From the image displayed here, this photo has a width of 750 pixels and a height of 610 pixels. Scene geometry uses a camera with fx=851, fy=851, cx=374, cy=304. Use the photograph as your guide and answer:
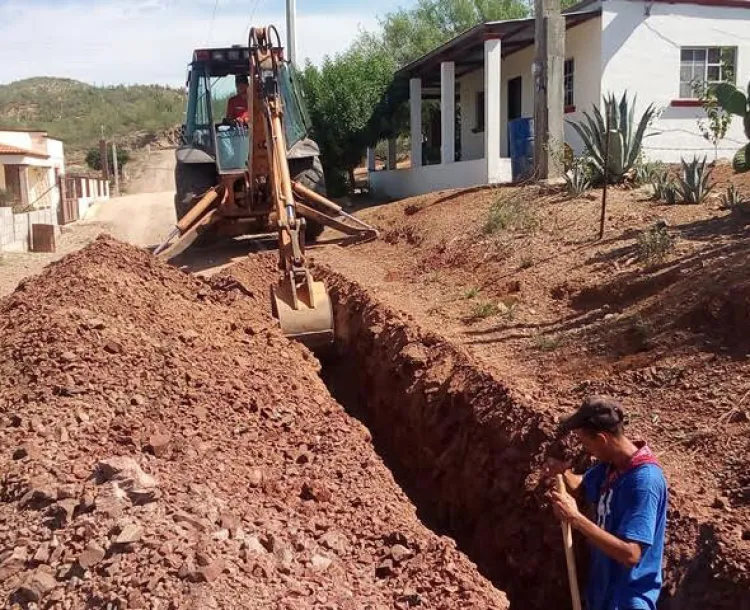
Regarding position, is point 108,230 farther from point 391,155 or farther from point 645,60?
point 645,60

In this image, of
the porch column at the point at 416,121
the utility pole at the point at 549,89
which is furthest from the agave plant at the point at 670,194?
the porch column at the point at 416,121

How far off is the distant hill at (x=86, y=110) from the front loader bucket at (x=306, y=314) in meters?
53.9

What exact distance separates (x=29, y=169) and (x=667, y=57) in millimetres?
24286

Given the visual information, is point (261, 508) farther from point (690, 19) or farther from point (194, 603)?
point (690, 19)

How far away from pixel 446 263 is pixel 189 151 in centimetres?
453

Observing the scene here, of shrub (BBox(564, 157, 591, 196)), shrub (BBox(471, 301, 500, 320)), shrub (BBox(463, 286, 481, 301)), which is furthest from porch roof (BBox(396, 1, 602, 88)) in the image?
shrub (BBox(471, 301, 500, 320))

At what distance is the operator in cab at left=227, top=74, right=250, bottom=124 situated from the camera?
13289 millimetres

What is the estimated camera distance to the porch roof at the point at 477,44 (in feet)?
53.1

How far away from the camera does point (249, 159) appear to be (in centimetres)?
1111

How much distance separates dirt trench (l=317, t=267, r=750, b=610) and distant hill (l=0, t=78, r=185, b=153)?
5406 centimetres

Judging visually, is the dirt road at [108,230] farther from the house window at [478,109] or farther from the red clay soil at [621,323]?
the house window at [478,109]

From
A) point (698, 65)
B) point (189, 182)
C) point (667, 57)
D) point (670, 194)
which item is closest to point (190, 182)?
point (189, 182)

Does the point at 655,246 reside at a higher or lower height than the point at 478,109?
lower

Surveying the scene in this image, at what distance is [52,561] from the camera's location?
3420 millimetres
